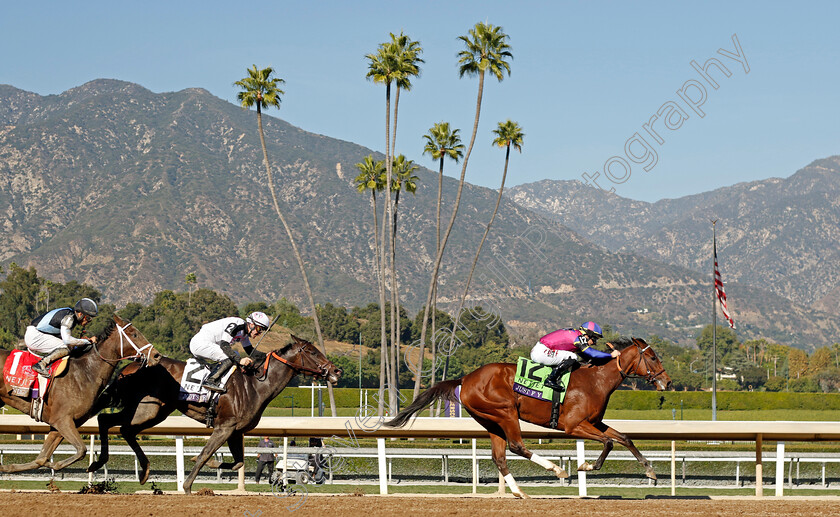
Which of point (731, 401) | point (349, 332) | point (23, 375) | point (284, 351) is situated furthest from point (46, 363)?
point (349, 332)

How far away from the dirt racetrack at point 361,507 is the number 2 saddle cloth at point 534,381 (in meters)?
1.30

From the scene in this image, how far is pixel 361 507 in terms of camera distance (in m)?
8.57

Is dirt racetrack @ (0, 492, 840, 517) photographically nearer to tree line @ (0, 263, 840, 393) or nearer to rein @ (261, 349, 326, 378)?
rein @ (261, 349, 326, 378)

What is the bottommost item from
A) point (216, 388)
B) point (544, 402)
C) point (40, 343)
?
point (544, 402)

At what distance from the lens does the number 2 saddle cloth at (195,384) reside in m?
10.2

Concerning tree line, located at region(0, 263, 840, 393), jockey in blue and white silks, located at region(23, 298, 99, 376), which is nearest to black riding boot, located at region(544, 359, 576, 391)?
jockey in blue and white silks, located at region(23, 298, 99, 376)

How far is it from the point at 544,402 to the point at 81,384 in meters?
5.32

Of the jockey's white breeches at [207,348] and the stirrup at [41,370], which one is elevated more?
the jockey's white breeches at [207,348]

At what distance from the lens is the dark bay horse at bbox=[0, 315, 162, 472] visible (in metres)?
9.50

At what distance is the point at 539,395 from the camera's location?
10.1 meters

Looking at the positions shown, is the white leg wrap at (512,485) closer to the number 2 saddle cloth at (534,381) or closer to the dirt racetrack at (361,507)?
the dirt racetrack at (361,507)

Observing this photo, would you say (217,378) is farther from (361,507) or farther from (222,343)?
(361,507)

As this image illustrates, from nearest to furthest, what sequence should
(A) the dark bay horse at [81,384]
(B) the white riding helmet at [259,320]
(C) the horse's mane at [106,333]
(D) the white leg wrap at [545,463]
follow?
(D) the white leg wrap at [545,463] < (A) the dark bay horse at [81,384] < (C) the horse's mane at [106,333] < (B) the white riding helmet at [259,320]

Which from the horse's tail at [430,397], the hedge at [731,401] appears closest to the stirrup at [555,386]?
the horse's tail at [430,397]
